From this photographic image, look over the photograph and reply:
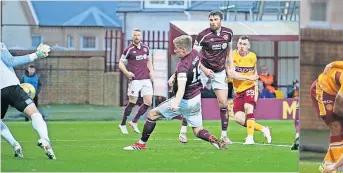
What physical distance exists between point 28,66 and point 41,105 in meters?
0.34

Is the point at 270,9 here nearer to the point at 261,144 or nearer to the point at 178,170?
the point at 261,144

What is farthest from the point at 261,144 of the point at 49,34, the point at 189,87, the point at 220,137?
the point at 49,34

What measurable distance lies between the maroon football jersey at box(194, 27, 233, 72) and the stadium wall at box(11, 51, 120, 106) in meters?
1.23

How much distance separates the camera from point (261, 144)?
6.93m

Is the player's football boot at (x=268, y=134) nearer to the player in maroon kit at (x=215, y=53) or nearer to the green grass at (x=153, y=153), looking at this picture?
the green grass at (x=153, y=153)

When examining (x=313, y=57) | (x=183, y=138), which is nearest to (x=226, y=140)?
(x=183, y=138)

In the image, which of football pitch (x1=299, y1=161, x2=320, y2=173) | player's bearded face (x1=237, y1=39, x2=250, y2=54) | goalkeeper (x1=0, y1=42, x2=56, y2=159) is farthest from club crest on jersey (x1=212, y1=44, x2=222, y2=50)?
football pitch (x1=299, y1=161, x2=320, y2=173)

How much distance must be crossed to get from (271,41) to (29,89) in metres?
1.94

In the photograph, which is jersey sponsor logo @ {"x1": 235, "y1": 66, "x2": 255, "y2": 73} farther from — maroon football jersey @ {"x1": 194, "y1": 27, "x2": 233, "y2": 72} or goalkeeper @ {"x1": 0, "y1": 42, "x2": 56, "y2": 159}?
goalkeeper @ {"x1": 0, "y1": 42, "x2": 56, "y2": 159}

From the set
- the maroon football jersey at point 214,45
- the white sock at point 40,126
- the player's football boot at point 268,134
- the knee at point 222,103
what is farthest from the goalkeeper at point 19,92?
the player's football boot at point 268,134

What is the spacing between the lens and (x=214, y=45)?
6.69 m

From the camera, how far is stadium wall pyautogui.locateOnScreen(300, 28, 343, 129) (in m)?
4.95

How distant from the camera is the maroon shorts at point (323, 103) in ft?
16.6

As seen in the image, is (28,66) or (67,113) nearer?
(28,66)
